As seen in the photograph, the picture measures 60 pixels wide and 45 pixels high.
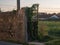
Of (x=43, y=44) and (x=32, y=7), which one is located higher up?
(x=32, y=7)

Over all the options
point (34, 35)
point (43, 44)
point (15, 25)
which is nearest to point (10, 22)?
point (15, 25)

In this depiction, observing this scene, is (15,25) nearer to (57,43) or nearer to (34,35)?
(34,35)

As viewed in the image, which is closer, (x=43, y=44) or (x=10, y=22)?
(x=43, y=44)

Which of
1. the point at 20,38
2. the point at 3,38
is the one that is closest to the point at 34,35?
the point at 20,38

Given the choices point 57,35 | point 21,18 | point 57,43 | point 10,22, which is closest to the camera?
point 57,43

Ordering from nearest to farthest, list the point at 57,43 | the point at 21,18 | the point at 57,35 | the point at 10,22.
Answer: the point at 57,43, the point at 21,18, the point at 10,22, the point at 57,35

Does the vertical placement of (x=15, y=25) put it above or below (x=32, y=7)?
below

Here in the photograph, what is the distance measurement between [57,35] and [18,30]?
3.63 m

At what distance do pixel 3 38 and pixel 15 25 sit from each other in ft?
5.22

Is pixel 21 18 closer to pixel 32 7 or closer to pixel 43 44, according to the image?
pixel 32 7

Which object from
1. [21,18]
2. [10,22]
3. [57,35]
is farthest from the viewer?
[57,35]

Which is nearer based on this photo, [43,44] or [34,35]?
[43,44]

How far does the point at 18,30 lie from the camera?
58.9ft

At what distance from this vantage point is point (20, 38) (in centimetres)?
1759
